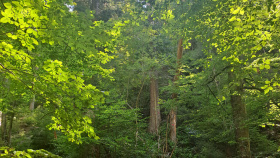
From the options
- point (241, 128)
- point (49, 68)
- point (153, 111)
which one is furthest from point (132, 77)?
point (49, 68)

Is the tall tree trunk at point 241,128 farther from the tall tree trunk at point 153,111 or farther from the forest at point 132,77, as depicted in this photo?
the tall tree trunk at point 153,111

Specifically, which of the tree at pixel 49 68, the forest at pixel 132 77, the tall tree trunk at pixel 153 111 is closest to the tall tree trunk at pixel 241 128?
the forest at pixel 132 77

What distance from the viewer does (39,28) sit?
2727 mm

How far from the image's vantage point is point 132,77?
460 inches

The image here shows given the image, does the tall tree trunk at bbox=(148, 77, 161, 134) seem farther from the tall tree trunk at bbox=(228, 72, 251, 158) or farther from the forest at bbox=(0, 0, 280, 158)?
the tall tree trunk at bbox=(228, 72, 251, 158)

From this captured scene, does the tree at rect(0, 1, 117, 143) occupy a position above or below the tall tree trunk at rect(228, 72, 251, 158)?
above

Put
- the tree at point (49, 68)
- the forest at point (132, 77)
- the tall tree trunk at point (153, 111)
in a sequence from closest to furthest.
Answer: the tree at point (49, 68) → the forest at point (132, 77) → the tall tree trunk at point (153, 111)

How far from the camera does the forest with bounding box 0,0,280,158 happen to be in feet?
8.47

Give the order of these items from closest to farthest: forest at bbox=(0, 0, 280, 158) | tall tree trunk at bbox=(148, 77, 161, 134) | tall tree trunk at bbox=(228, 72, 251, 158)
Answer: forest at bbox=(0, 0, 280, 158) → tall tree trunk at bbox=(228, 72, 251, 158) → tall tree trunk at bbox=(148, 77, 161, 134)

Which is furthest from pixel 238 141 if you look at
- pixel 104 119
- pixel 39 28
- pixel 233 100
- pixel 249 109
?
pixel 39 28

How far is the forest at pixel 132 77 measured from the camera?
8.47 ft

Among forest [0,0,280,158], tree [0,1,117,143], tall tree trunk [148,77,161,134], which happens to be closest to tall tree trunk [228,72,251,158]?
forest [0,0,280,158]

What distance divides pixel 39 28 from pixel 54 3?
1021 mm

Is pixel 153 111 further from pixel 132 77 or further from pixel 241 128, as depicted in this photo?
pixel 241 128
